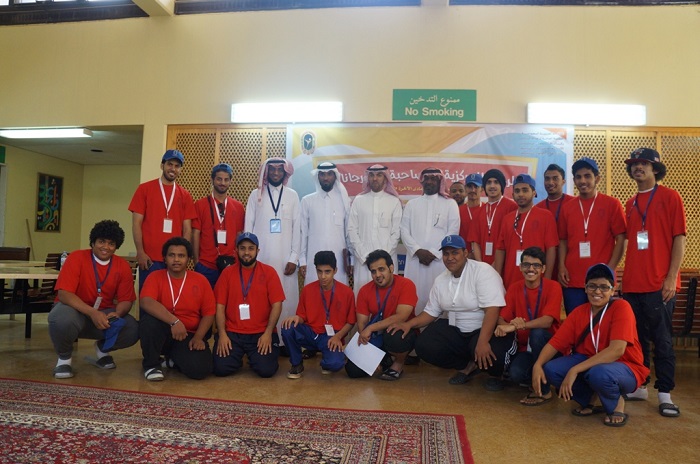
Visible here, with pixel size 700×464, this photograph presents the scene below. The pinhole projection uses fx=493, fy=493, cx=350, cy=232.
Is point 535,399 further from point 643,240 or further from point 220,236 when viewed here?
point 220,236

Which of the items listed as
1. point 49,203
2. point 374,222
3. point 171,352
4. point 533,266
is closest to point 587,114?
point 374,222

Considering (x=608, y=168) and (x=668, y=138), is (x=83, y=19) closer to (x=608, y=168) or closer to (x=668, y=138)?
(x=608, y=168)

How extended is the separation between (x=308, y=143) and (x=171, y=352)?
9.69 ft

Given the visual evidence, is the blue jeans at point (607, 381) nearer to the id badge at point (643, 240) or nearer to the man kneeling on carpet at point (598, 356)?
the man kneeling on carpet at point (598, 356)

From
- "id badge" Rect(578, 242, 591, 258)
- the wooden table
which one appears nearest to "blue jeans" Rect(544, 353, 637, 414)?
"id badge" Rect(578, 242, 591, 258)

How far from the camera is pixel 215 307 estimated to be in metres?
3.69

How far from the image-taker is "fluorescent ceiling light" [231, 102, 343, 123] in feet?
18.6

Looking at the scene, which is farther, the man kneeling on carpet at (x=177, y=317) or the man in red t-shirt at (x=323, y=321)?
the man in red t-shirt at (x=323, y=321)

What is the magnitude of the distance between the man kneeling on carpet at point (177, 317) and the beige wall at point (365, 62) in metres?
2.80

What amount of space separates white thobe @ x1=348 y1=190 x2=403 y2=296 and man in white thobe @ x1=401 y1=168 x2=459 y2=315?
4.4 inches

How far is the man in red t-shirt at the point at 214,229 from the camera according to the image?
4.33 m

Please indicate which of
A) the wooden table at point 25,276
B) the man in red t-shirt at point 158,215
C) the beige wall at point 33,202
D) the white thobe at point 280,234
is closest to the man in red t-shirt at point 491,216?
the white thobe at point 280,234

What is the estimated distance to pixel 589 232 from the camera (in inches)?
139

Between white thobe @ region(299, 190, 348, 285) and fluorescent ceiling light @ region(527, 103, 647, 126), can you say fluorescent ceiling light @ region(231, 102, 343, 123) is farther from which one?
fluorescent ceiling light @ region(527, 103, 647, 126)
